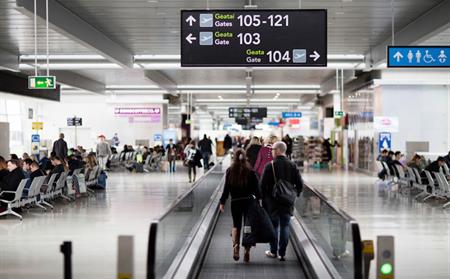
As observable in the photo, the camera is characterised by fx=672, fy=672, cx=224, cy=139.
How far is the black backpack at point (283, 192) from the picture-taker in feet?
30.5

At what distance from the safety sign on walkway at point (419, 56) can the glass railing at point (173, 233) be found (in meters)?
4.81

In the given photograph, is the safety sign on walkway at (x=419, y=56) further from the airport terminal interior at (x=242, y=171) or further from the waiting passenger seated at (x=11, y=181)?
the waiting passenger seated at (x=11, y=181)

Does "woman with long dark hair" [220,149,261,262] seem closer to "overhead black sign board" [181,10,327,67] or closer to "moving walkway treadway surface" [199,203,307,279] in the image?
"moving walkway treadway surface" [199,203,307,279]

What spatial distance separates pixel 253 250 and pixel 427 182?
10.3m

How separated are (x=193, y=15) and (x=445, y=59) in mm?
5463

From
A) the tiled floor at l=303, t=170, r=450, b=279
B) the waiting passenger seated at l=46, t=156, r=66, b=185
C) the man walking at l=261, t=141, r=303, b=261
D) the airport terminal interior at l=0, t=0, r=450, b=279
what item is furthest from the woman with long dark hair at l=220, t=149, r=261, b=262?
the waiting passenger seated at l=46, t=156, r=66, b=185

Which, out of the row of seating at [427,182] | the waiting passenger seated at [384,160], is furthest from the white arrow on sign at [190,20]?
the waiting passenger seated at [384,160]

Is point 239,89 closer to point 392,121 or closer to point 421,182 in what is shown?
point 392,121

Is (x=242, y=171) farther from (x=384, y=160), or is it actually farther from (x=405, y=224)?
(x=384, y=160)

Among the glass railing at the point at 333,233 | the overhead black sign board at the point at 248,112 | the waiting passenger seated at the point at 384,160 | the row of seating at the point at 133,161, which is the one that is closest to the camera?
the glass railing at the point at 333,233

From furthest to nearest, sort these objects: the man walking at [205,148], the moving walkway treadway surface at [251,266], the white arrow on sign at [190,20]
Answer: the man walking at [205,148] → the white arrow on sign at [190,20] → the moving walkway treadway surface at [251,266]

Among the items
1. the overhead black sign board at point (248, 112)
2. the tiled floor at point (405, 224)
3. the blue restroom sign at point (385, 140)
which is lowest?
the tiled floor at point (405, 224)

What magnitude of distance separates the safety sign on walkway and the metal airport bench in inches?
140

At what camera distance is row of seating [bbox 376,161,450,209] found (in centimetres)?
1786
